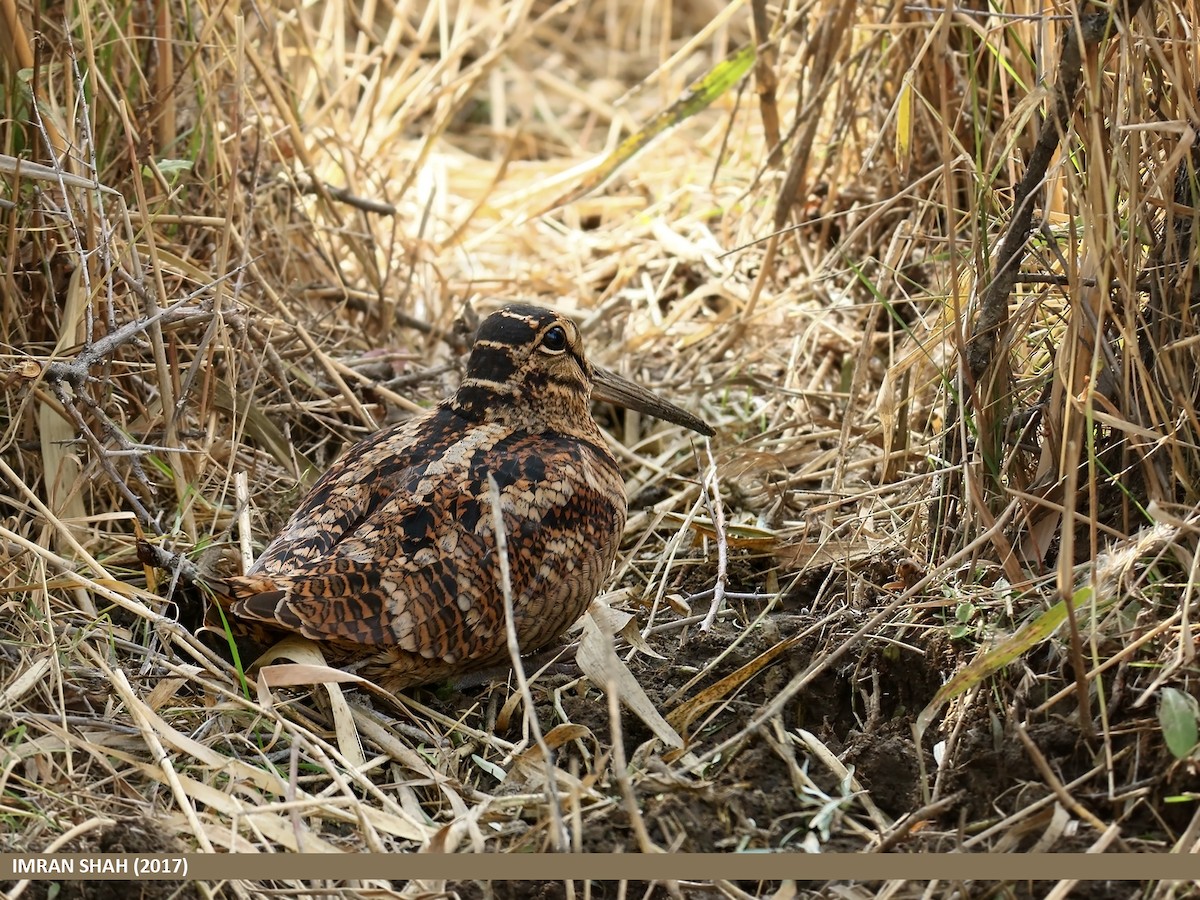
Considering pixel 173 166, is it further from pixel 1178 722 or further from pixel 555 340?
pixel 1178 722

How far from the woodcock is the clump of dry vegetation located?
0.16 meters

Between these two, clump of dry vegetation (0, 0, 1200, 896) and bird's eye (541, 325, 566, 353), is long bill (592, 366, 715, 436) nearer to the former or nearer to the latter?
clump of dry vegetation (0, 0, 1200, 896)

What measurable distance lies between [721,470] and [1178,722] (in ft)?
6.09

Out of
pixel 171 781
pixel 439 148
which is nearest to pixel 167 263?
pixel 171 781

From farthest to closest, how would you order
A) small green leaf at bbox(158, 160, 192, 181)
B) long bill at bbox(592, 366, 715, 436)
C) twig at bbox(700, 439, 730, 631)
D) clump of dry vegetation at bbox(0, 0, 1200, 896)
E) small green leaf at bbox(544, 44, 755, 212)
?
small green leaf at bbox(544, 44, 755, 212) → long bill at bbox(592, 366, 715, 436) → small green leaf at bbox(158, 160, 192, 181) → twig at bbox(700, 439, 730, 631) → clump of dry vegetation at bbox(0, 0, 1200, 896)

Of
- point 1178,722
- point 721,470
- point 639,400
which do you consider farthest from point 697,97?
point 1178,722

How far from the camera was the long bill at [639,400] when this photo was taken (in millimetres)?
4188

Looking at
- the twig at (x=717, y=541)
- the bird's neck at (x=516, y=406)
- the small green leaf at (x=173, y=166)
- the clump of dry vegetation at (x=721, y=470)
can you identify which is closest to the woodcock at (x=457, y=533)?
the bird's neck at (x=516, y=406)

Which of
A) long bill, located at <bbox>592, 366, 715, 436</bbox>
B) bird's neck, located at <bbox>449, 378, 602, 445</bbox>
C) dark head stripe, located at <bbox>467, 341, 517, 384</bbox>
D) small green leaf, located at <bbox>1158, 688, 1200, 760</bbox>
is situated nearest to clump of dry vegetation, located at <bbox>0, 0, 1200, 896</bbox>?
small green leaf, located at <bbox>1158, 688, 1200, 760</bbox>

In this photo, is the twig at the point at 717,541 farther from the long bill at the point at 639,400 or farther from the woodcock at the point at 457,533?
the woodcock at the point at 457,533

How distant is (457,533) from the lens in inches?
130

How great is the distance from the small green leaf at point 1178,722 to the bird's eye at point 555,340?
1862 millimetres

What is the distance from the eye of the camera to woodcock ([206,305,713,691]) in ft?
10.3

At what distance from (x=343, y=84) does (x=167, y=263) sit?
1788 millimetres
